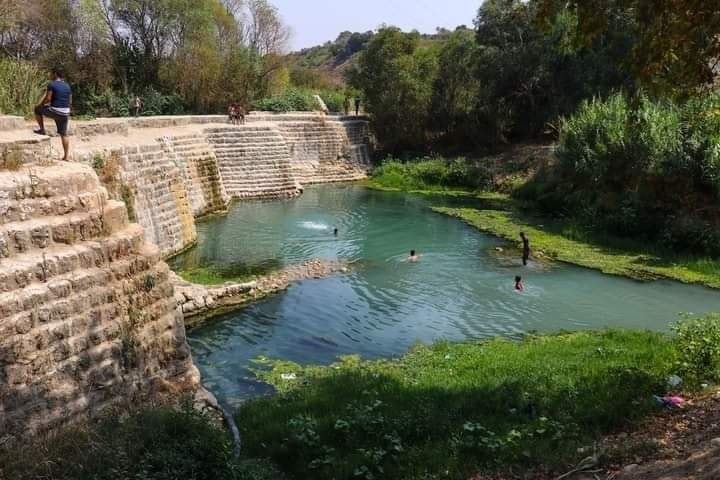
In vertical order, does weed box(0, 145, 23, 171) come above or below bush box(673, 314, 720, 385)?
above

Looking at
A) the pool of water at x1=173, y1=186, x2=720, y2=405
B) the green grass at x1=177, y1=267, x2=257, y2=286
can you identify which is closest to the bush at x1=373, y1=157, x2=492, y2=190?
the pool of water at x1=173, y1=186, x2=720, y2=405

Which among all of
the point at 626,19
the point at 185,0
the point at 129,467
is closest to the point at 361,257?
the point at 129,467

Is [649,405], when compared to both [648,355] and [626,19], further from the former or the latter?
[626,19]

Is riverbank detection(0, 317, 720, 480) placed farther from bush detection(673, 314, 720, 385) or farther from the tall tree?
the tall tree

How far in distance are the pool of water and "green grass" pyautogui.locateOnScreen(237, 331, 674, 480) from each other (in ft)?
3.54

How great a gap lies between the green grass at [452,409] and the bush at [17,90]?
11.6 m

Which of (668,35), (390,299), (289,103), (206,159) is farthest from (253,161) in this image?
(668,35)

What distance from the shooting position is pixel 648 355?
9234mm

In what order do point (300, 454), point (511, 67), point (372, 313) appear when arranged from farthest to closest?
point (511, 67), point (372, 313), point (300, 454)

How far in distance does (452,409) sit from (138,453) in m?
3.70

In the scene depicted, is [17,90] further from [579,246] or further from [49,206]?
[579,246]

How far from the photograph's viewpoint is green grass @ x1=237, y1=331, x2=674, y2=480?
627 centimetres

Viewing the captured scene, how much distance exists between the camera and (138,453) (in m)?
5.31

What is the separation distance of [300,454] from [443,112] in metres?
29.8
